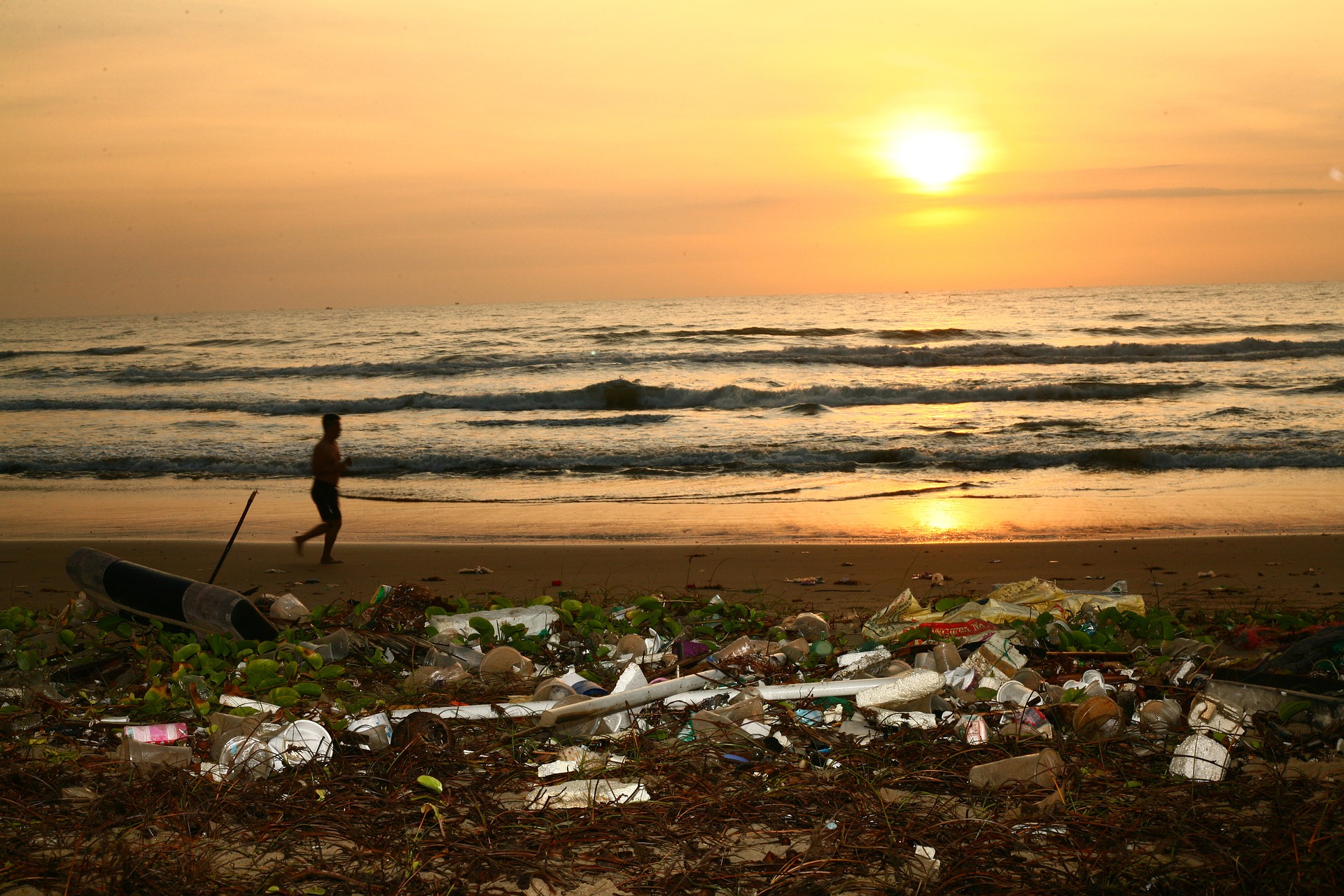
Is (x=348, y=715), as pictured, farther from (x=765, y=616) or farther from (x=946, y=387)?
(x=946, y=387)

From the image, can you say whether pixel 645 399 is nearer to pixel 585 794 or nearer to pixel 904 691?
pixel 904 691

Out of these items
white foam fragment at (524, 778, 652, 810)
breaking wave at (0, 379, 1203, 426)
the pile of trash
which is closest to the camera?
the pile of trash

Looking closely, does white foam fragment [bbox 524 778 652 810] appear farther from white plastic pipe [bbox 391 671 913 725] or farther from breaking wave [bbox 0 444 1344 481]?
breaking wave [bbox 0 444 1344 481]

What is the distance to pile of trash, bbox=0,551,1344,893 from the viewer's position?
2453 millimetres

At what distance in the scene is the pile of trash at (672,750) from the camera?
2.45 m

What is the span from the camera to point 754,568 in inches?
301

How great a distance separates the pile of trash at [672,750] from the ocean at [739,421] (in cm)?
514

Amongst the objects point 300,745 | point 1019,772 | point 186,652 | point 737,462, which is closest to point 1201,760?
point 1019,772

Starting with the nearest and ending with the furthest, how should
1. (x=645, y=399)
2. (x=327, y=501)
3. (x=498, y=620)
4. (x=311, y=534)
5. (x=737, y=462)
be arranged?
(x=498, y=620) → (x=311, y=534) → (x=327, y=501) → (x=737, y=462) → (x=645, y=399)

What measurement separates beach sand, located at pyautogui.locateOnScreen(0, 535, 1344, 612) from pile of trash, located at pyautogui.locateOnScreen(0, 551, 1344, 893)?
77.7 inches

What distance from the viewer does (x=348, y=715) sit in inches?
137

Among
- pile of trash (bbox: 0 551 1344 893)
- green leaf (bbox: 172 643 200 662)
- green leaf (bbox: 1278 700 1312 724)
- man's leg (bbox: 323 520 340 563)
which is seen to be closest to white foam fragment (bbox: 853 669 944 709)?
pile of trash (bbox: 0 551 1344 893)

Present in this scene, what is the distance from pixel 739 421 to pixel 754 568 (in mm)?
12048

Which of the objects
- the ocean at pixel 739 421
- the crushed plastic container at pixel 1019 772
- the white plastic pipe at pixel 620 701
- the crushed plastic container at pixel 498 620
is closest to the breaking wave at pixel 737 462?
the ocean at pixel 739 421
